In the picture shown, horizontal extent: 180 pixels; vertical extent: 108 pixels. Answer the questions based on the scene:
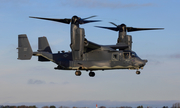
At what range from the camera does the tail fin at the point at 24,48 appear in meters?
37.6

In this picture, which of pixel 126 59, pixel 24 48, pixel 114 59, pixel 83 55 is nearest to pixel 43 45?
pixel 24 48

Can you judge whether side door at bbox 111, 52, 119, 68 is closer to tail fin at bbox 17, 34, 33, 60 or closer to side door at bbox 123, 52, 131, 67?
side door at bbox 123, 52, 131, 67

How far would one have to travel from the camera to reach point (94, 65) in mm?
36375

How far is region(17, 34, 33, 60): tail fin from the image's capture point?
123 ft

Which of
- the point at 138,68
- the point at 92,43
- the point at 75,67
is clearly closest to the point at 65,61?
the point at 75,67

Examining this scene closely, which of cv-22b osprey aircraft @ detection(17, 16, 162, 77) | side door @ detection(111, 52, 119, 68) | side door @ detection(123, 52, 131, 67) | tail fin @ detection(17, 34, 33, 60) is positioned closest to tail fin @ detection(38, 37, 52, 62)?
cv-22b osprey aircraft @ detection(17, 16, 162, 77)

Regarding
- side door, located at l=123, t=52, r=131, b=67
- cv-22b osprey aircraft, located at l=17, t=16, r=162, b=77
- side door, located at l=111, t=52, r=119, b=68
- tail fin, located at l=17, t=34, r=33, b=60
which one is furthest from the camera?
tail fin, located at l=17, t=34, r=33, b=60

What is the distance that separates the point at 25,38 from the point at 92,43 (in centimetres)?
860

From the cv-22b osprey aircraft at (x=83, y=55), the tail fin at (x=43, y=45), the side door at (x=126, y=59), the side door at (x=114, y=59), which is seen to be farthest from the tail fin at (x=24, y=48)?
the side door at (x=126, y=59)

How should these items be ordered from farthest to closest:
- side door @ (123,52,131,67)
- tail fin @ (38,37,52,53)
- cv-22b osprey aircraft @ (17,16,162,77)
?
tail fin @ (38,37,52,53)
side door @ (123,52,131,67)
cv-22b osprey aircraft @ (17,16,162,77)

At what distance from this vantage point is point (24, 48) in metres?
37.9

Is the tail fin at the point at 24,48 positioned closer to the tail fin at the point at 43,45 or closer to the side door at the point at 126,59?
the tail fin at the point at 43,45

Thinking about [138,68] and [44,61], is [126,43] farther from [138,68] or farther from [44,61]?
[44,61]

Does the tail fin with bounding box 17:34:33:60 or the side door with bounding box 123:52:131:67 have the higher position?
the tail fin with bounding box 17:34:33:60
